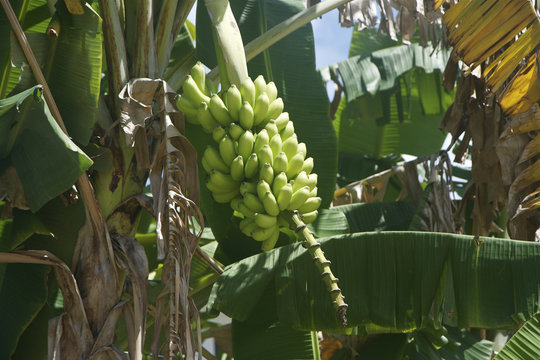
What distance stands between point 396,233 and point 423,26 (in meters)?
1.23

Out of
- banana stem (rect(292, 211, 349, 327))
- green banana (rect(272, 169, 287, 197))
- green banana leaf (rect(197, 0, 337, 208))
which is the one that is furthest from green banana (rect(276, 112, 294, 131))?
green banana leaf (rect(197, 0, 337, 208))

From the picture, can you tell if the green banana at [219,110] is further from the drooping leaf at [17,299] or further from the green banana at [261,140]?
the drooping leaf at [17,299]

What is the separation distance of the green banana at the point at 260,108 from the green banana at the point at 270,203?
0.24 metres

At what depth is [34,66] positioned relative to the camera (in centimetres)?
151

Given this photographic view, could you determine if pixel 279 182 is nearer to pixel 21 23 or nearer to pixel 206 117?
pixel 206 117

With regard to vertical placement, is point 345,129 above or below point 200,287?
above

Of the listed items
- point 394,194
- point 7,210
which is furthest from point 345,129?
point 7,210

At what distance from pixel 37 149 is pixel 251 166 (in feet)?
1.68

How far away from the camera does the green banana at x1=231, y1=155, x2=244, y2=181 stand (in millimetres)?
1400

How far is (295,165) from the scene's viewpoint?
4.67 feet

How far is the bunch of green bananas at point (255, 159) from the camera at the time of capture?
1.36 meters

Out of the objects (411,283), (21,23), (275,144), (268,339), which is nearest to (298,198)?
(275,144)

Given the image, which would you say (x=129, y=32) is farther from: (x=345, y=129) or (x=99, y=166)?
(x=345, y=129)

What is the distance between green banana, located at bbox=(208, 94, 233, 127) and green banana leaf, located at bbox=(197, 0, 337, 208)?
749 millimetres
